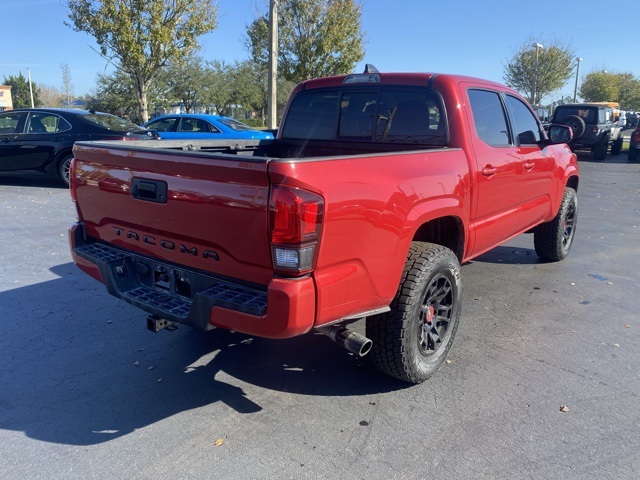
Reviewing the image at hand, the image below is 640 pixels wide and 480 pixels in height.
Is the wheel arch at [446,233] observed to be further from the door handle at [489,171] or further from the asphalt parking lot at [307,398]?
the asphalt parking lot at [307,398]

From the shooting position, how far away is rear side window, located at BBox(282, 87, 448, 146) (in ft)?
13.1

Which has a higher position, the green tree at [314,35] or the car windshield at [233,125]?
the green tree at [314,35]

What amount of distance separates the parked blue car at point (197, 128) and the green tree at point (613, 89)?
1997 inches

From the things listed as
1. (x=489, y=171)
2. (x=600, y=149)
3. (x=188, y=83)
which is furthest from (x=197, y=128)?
(x=188, y=83)

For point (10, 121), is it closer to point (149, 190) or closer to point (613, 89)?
point (149, 190)

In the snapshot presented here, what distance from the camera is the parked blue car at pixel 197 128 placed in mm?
13242

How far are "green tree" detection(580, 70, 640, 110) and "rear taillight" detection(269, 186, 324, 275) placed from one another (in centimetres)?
5924

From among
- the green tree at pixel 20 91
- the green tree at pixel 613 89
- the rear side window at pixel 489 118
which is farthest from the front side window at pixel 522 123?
the green tree at pixel 20 91

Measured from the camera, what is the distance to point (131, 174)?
3105 mm

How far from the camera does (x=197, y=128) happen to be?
13500 millimetres

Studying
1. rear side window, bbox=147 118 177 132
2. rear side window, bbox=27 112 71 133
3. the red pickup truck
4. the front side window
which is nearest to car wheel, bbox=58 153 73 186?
rear side window, bbox=27 112 71 133

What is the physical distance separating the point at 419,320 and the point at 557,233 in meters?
3.40

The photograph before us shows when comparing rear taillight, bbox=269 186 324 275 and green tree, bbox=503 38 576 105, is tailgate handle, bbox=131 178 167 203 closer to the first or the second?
rear taillight, bbox=269 186 324 275

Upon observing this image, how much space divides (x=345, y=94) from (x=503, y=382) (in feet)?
8.46
